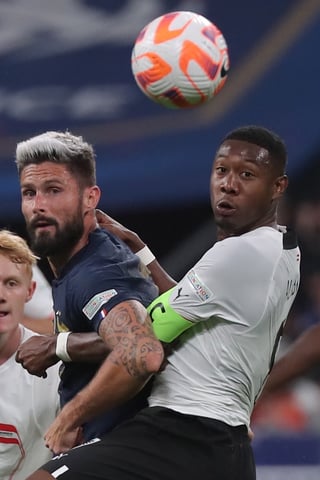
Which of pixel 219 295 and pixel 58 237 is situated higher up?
pixel 58 237

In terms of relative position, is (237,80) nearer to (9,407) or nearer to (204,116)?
(204,116)

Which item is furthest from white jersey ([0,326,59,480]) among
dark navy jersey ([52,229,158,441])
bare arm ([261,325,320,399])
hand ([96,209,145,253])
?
bare arm ([261,325,320,399])

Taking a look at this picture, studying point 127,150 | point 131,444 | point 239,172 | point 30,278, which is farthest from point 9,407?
point 127,150

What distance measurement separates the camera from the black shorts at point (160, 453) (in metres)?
3.85

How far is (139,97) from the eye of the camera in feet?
32.3

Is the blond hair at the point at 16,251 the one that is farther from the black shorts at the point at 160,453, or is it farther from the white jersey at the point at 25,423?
the black shorts at the point at 160,453

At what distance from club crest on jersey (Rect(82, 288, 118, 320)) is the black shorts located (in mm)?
402

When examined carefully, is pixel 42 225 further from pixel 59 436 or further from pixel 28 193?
pixel 59 436

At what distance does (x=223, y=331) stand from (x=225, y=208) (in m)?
0.49

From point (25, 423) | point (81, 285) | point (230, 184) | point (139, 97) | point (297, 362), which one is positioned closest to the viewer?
point (81, 285)

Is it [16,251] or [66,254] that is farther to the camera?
[16,251]

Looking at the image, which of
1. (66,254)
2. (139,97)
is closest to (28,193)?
(66,254)

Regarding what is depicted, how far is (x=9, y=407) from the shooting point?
4.65m

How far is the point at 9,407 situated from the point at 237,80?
218 inches
